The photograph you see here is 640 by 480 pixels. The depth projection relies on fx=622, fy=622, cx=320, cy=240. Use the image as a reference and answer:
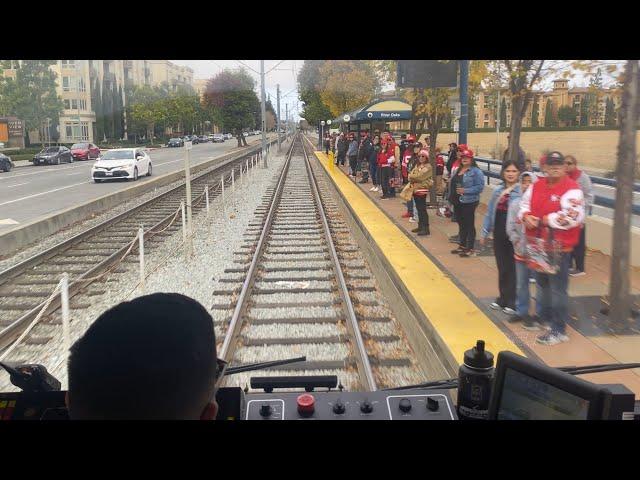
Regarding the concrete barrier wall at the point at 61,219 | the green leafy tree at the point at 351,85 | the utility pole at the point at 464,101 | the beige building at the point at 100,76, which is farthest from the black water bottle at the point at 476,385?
the green leafy tree at the point at 351,85

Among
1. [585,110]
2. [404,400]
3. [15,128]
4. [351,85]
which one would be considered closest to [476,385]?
[404,400]

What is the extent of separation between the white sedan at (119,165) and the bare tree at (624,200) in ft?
57.9

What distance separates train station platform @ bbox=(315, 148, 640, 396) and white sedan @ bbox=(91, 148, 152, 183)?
42.3 ft

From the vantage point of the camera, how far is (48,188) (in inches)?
805

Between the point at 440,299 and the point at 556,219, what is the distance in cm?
182

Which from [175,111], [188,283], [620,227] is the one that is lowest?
[188,283]

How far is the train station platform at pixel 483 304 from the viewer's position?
5.00 metres

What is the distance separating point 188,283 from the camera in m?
8.61
